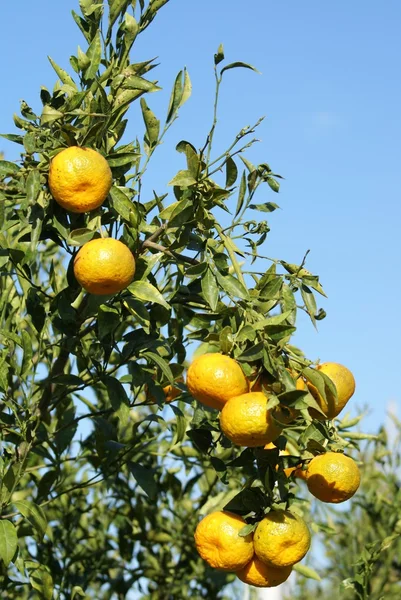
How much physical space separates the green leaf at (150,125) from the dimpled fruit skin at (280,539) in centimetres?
77

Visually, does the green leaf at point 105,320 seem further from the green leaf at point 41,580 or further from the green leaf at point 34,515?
the green leaf at point 41,580

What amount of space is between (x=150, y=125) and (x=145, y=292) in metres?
0.41

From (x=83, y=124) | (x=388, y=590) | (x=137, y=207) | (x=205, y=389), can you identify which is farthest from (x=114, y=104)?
(x=388, y=590)

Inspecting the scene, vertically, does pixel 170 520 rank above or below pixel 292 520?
below

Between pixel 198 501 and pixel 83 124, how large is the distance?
4.91 feet

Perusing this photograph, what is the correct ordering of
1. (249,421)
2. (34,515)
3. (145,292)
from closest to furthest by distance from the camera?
(249,421)
(145,292)
(34,515)

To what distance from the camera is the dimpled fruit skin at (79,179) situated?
4.46 ft

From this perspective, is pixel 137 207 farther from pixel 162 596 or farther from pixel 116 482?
pixel 162 596

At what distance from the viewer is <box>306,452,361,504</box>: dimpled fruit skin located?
4.60 ft

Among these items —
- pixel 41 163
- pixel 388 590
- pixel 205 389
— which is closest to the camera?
pixel 205 389

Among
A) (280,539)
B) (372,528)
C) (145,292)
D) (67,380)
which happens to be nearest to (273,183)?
(145,292)

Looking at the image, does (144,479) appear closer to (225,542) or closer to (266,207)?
(225,542)

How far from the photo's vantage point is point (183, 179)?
1.44 metres

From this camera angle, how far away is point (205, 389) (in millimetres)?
1331
